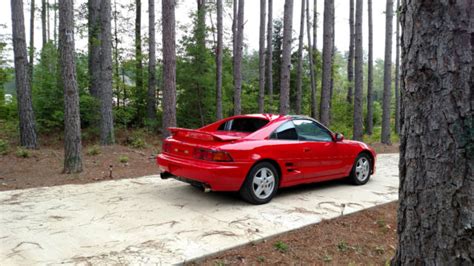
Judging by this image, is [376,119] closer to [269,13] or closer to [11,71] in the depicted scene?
[269,13]

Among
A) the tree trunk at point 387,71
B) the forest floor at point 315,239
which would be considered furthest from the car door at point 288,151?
the tree trunk at point 387,71

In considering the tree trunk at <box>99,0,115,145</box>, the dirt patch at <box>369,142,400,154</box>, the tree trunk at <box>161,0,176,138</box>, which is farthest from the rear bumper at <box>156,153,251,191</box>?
the dirt patch at <box>369,142,400,154</box>

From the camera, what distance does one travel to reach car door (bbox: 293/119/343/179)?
5938 mm

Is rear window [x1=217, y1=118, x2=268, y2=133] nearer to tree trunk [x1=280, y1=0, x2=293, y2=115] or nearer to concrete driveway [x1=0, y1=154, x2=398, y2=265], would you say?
concrete driveway [x1=0, y1=154, x2=398, y2=265]

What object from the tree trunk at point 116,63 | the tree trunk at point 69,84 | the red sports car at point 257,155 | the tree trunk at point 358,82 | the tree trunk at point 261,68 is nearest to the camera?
the red sports car at point 257,155

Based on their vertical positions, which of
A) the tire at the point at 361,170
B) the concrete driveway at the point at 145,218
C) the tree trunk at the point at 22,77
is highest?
the tree trunk at the point at 22,77

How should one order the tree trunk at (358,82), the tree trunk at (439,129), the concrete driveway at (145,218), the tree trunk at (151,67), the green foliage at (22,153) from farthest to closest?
1. the tree trunk at (151,67)
2. the tree trunk at (358,82)
3. the green foliage at (22,153)
4. the concrete driveway at (145,218)
5. the tree trunk at (439,129)

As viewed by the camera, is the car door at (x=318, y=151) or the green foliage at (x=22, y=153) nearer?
the car door at (x=318, y=151)

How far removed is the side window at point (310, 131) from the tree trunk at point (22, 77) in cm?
916

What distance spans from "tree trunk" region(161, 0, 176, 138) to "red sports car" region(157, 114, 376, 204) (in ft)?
11.1

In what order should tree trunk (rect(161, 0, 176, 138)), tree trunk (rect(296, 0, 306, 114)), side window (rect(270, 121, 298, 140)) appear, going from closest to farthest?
side window (rect(270, 121, 298, 140)) → tree trunk (rect(161, 0, 176, 138)) → tree trunk (rect(296, 0, 306, 114))

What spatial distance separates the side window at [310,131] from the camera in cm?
602

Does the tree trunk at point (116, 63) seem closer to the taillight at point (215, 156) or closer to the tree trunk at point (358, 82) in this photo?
the tree trunk at point (358, 82)

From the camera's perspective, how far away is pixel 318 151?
6.06m
